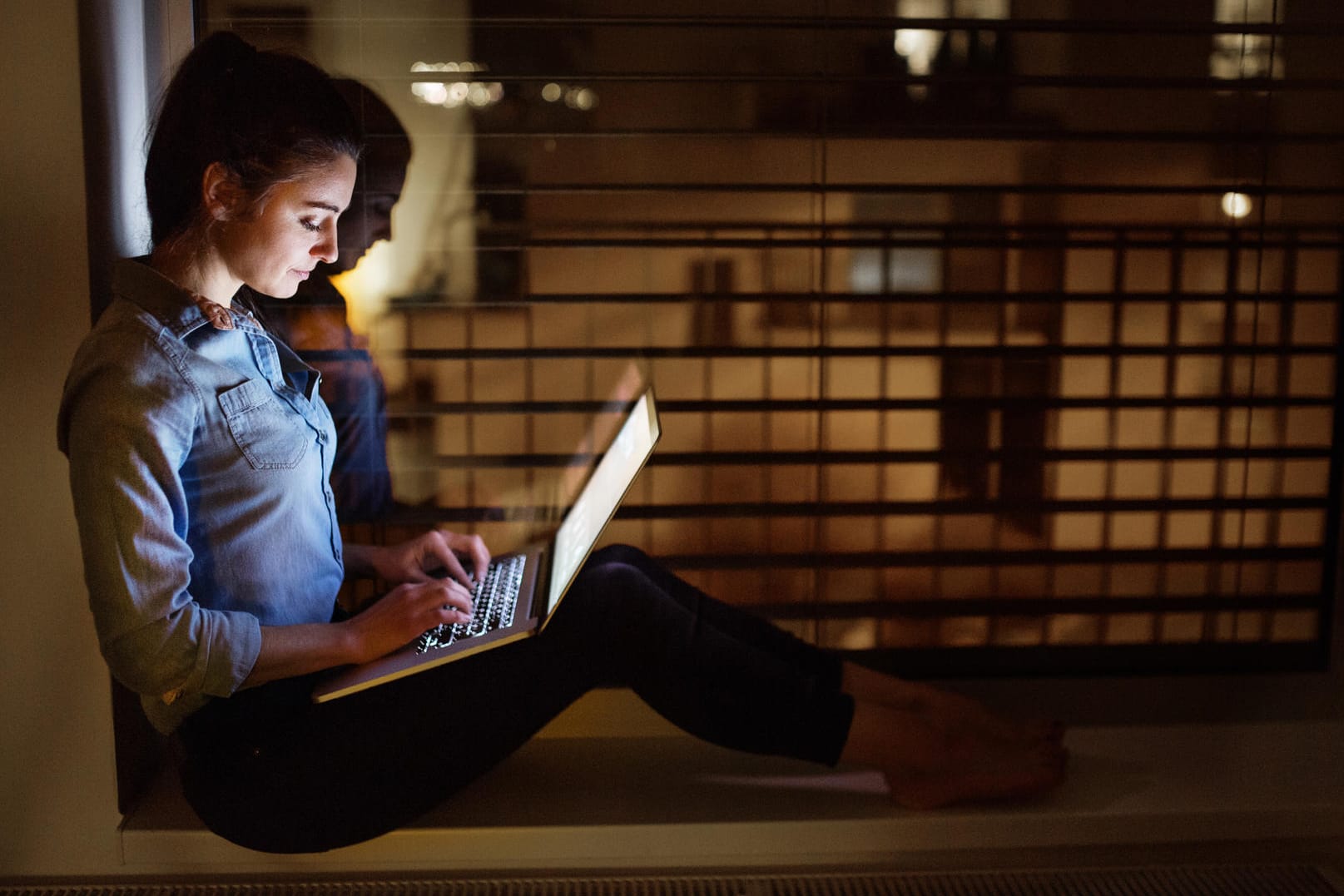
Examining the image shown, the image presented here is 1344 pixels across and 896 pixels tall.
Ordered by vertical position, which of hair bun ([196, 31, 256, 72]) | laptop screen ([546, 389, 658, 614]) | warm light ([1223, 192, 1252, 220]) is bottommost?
laptop screen ([546, 389, 658, 614])

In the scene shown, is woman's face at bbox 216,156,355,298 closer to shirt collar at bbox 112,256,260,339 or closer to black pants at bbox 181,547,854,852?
shirt collar at bbox 112,256,260,339

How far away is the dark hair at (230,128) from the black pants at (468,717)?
30.1 inches

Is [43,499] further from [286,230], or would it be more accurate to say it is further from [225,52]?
[225,52]

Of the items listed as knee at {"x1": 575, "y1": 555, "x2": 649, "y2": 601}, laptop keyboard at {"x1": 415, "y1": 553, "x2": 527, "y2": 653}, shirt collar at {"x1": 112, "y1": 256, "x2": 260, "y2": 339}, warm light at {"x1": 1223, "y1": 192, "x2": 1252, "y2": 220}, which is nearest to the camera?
shirt collar at {"x1": 112, "y1": 256, "x2": 260, "y2": 339}

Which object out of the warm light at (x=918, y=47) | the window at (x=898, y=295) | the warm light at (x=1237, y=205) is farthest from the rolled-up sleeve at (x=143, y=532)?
the warm light at (x=1237, y=205)

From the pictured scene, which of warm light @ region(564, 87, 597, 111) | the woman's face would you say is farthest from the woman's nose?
warm light @ region(564, 87, 597, 111)

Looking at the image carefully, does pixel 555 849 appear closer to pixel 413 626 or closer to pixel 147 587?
pixel 413 626

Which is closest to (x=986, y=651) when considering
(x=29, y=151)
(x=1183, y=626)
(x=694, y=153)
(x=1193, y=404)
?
(x=1183, y=626)

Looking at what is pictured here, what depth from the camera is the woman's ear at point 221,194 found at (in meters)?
1.47

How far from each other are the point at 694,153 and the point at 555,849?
1.36 metres

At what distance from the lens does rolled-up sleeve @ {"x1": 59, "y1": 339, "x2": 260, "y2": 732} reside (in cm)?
134

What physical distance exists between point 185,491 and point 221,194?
447 millimetres

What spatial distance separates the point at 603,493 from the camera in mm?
1730

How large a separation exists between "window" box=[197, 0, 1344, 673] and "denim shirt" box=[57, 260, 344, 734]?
0.51m
